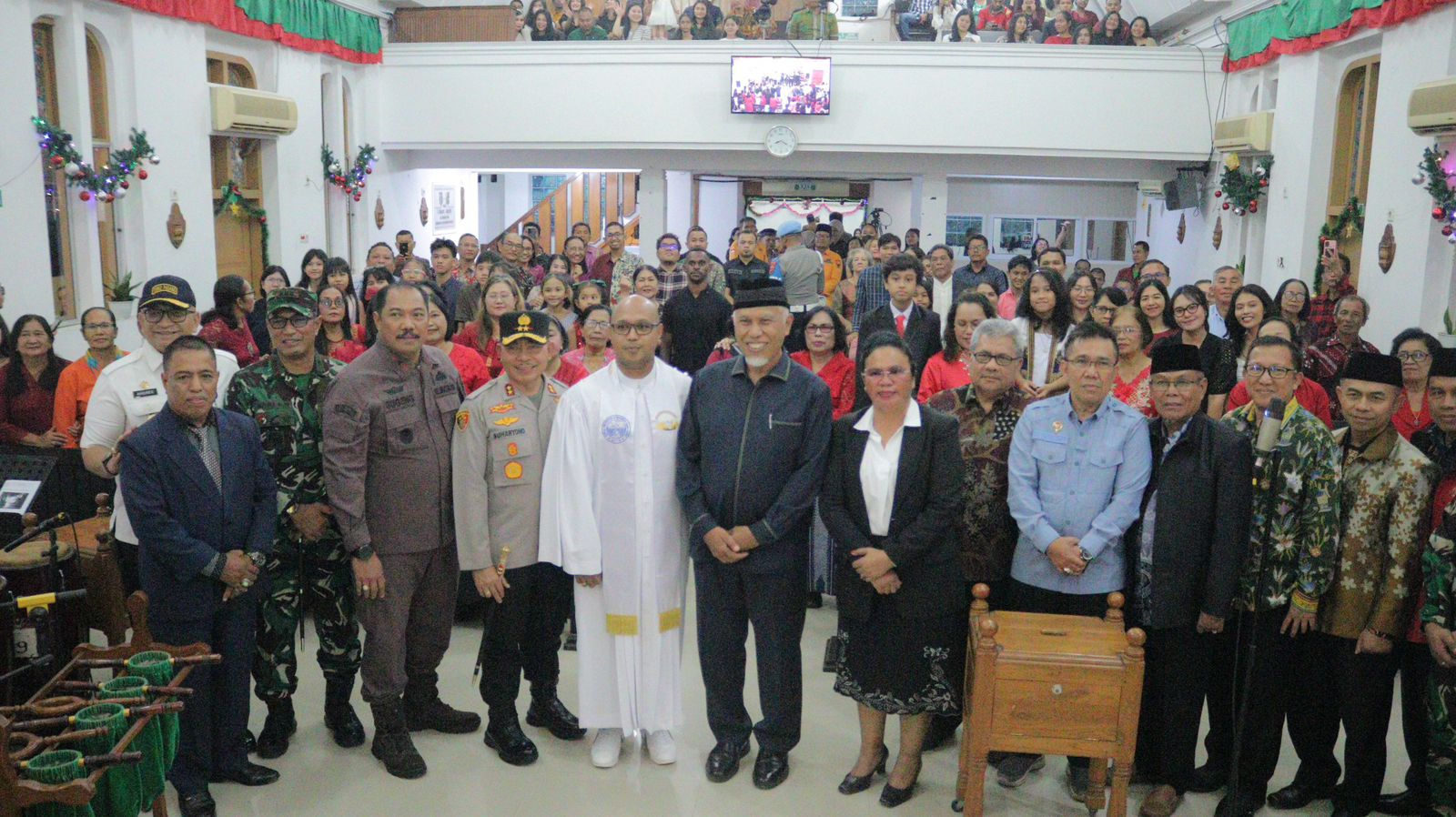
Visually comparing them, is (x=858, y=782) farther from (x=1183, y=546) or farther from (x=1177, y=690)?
(x=1183, y=546)

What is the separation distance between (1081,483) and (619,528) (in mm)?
1625

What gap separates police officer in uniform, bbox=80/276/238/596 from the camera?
13.0 ft

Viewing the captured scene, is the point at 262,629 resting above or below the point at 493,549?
below

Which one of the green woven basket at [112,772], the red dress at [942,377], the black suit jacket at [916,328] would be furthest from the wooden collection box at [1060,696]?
the black suit jacket at [916,328]

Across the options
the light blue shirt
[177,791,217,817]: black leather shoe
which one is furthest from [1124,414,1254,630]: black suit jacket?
[177,791,217,817]: black leather shoe

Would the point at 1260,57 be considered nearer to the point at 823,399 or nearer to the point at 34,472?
the point at 823,399

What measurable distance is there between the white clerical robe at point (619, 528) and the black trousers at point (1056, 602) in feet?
4.03

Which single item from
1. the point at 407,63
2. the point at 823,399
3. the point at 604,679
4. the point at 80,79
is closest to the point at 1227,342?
the point at 823,399

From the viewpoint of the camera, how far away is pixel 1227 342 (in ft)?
18.2

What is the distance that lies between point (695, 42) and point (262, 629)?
1018 cm

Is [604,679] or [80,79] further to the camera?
[80,79]

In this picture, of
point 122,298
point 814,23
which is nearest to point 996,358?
point 122,298

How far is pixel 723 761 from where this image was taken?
4.08m

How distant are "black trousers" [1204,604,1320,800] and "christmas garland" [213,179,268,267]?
9.57 metres
